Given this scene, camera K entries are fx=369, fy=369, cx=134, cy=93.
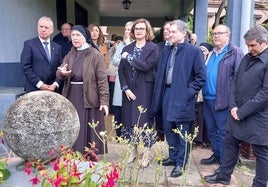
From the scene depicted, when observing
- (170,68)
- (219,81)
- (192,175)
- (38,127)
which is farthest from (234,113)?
(38,127)

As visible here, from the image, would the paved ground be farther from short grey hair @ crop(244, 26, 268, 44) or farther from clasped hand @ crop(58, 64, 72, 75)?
short grey hair @ crop(244, 26, 268, 44)

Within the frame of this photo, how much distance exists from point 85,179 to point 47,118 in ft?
2.08

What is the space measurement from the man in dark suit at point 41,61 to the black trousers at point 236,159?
2.20m

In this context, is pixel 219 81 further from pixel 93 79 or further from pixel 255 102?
pixel 93 79

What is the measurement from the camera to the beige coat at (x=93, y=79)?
424 cm

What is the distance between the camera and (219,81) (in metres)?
4.48

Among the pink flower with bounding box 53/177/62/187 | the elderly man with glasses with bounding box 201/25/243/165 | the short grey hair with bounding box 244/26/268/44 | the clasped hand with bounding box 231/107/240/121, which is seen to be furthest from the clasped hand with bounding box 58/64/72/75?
the pink flower with bounding box 53/177/62/187

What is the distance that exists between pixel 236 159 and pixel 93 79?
6.03ft

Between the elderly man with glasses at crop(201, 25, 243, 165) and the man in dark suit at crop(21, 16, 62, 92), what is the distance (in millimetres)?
1934

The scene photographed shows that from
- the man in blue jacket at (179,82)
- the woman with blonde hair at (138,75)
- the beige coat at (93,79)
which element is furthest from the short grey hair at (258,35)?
the beige coat at (93,79)

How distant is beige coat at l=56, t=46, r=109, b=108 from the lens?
4.24 metres

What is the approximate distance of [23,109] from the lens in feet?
9.20

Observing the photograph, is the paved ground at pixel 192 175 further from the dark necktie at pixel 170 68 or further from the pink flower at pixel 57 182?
the pink flower at pixel 57 182

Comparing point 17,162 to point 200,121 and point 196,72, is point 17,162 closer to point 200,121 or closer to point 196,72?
point 196,72
